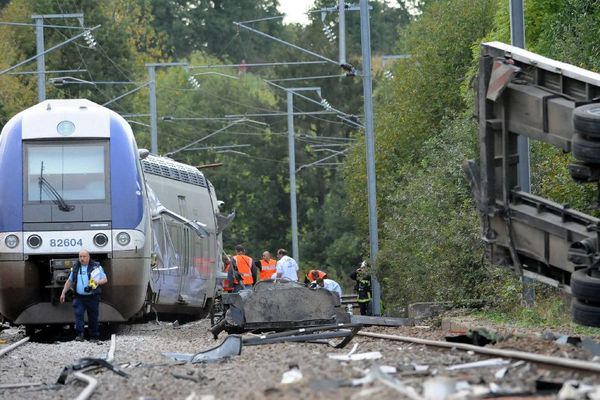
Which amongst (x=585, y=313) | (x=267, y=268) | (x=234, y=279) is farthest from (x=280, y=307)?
(x=267, y=268)

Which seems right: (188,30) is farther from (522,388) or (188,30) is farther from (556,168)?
(522,388)

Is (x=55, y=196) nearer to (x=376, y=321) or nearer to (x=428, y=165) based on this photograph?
(x=376, y=321)

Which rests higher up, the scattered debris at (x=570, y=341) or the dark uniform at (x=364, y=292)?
the scattered debris at (x=570, y=341)

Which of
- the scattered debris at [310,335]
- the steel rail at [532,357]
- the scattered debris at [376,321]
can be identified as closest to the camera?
the steel rail at [532,357]

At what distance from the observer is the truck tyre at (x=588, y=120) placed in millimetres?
12766

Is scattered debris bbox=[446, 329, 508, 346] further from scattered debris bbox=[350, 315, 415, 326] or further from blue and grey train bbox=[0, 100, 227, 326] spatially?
blue and grey train bbox=[0, 100, 227, 326]

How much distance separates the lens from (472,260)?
Result: 2561 cm

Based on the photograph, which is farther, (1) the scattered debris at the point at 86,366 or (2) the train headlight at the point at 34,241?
(2) the train headlight at the point at 34,241

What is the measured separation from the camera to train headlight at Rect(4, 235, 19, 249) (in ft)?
69.2

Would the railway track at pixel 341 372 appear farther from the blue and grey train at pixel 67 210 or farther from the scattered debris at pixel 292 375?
the blue and grey train at pixel 67 210

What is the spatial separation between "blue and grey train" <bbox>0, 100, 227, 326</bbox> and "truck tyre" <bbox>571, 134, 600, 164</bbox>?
971 centimetres

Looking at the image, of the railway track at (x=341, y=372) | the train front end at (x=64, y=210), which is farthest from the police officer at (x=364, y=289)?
the railway track at (x=341, y=372)

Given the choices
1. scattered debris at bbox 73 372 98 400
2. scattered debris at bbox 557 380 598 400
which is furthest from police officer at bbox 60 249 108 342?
scattered debris at bbox 557 380 598 400

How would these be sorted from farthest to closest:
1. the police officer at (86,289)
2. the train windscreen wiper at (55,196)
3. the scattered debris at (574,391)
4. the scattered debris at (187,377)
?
the train windscreen wiper at (55,196), the police officer at (86,289), the scattered debris at (187,377), the scattered debris at (574,391)
